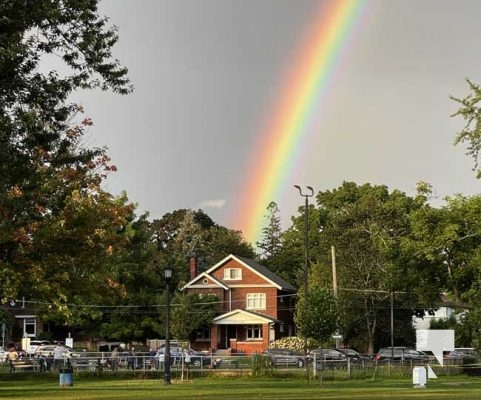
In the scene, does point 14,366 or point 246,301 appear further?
point 246,301

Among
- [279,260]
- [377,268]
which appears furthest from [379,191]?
[377,268]

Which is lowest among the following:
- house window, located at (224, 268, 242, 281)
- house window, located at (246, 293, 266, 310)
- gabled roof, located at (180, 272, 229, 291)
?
house window, located at (246, 293, 266, 310)

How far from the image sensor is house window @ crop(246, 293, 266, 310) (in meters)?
75.4

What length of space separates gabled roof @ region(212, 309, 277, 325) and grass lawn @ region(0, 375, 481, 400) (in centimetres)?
3540

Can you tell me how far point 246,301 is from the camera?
75.4m

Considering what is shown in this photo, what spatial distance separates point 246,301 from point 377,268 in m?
18.5

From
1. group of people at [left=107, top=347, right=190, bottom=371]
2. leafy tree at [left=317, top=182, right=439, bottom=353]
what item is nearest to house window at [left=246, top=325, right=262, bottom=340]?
leafy tree at [left=317, top=182, right=439, bottom=353]

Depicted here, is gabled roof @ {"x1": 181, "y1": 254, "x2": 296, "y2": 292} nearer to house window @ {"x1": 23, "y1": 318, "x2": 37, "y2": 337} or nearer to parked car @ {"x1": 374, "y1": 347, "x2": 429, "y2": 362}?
house window @ {"x1": 23, "y1": 318, "x2": 37, "y2": 337}

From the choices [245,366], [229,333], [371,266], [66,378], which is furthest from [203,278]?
[66,378]

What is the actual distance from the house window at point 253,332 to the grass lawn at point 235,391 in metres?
38.0

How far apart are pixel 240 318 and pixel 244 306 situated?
172 inches

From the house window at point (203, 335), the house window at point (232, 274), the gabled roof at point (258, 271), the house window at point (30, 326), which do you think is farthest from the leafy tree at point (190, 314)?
the house window at point (30, 326)

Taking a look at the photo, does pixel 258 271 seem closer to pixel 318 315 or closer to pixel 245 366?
pixel 245 366

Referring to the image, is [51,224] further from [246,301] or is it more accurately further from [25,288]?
[246,301]
